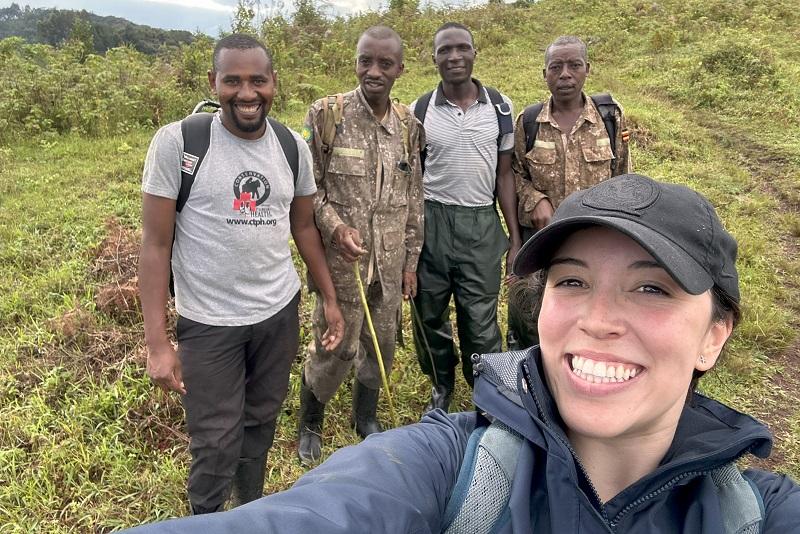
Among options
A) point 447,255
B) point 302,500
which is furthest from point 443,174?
point 302,500

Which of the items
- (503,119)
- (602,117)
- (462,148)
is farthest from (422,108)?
(602,117)

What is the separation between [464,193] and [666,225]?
2015mm

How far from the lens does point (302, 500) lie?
3.49 feet

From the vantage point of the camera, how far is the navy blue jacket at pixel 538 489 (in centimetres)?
107

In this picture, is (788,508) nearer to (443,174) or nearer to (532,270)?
(532,270)

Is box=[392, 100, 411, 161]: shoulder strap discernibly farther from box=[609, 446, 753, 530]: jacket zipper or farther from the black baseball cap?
box=[609, 446, 753, 530]: jacket zipper

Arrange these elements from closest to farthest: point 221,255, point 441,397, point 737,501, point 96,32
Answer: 1. point 737,501
2. point 221,255
3. point 441,397
4. point 96,32

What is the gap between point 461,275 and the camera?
317 centimetres

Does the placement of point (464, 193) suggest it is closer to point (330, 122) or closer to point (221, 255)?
point (330, 122)

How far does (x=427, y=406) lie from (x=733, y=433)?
2443 mm

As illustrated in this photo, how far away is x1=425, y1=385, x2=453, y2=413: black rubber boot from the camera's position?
3410 mm

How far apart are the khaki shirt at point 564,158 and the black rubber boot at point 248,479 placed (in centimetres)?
189

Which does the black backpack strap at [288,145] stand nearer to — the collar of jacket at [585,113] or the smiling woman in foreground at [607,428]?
the smiling woman in foreground at [607,428]

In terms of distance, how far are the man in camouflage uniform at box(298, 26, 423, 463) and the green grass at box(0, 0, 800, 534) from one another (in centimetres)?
51
